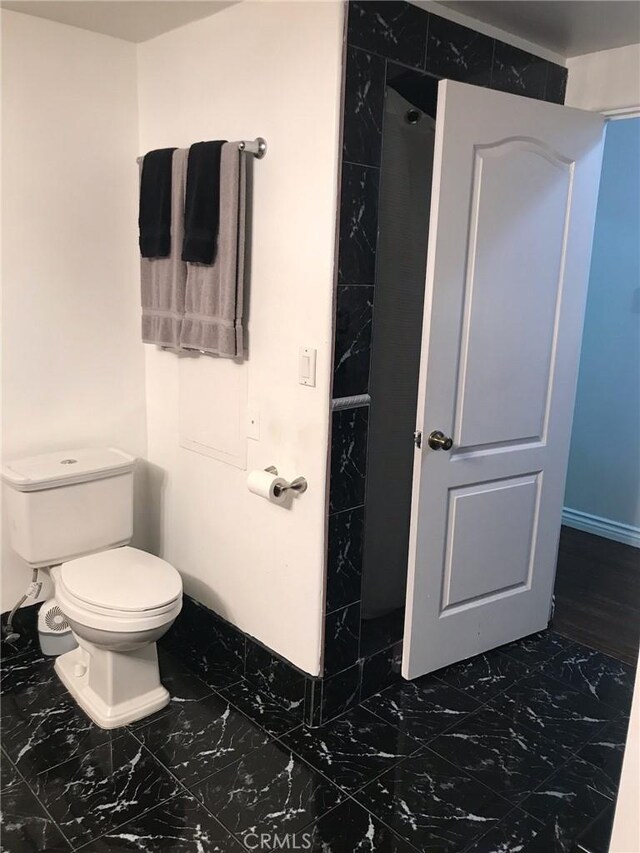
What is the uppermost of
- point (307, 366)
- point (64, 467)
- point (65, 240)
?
point (65, 240)

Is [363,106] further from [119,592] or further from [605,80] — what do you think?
[119,592]

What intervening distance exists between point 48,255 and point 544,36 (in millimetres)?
1820

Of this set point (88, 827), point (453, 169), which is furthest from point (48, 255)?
point (88, 827)

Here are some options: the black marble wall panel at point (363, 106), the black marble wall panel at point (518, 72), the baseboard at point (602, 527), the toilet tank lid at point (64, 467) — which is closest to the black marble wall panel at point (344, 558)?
the toilet tank lid at point (64, 467)

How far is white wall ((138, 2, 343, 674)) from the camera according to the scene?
197 cm

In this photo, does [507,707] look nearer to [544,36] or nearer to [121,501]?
[121,501]

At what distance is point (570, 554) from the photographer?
3.70 metres

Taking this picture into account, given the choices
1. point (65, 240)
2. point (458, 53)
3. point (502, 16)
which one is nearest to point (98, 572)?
point (65, 240)

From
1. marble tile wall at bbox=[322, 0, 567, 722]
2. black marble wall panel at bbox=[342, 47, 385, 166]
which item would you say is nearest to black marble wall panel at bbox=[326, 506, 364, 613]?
marble tile wall at bbox=[322, 0, 567, 722]

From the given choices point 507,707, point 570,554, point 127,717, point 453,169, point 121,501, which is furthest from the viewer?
point 570,554

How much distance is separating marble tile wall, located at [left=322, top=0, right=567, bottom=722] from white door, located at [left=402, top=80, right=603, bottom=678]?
0.46 feet

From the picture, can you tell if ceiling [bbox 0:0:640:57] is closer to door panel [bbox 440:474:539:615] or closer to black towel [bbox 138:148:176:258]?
black towel [bbox 138:148:176:258]

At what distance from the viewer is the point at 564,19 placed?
2148 millimetres

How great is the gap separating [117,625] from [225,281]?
43.0 inches
